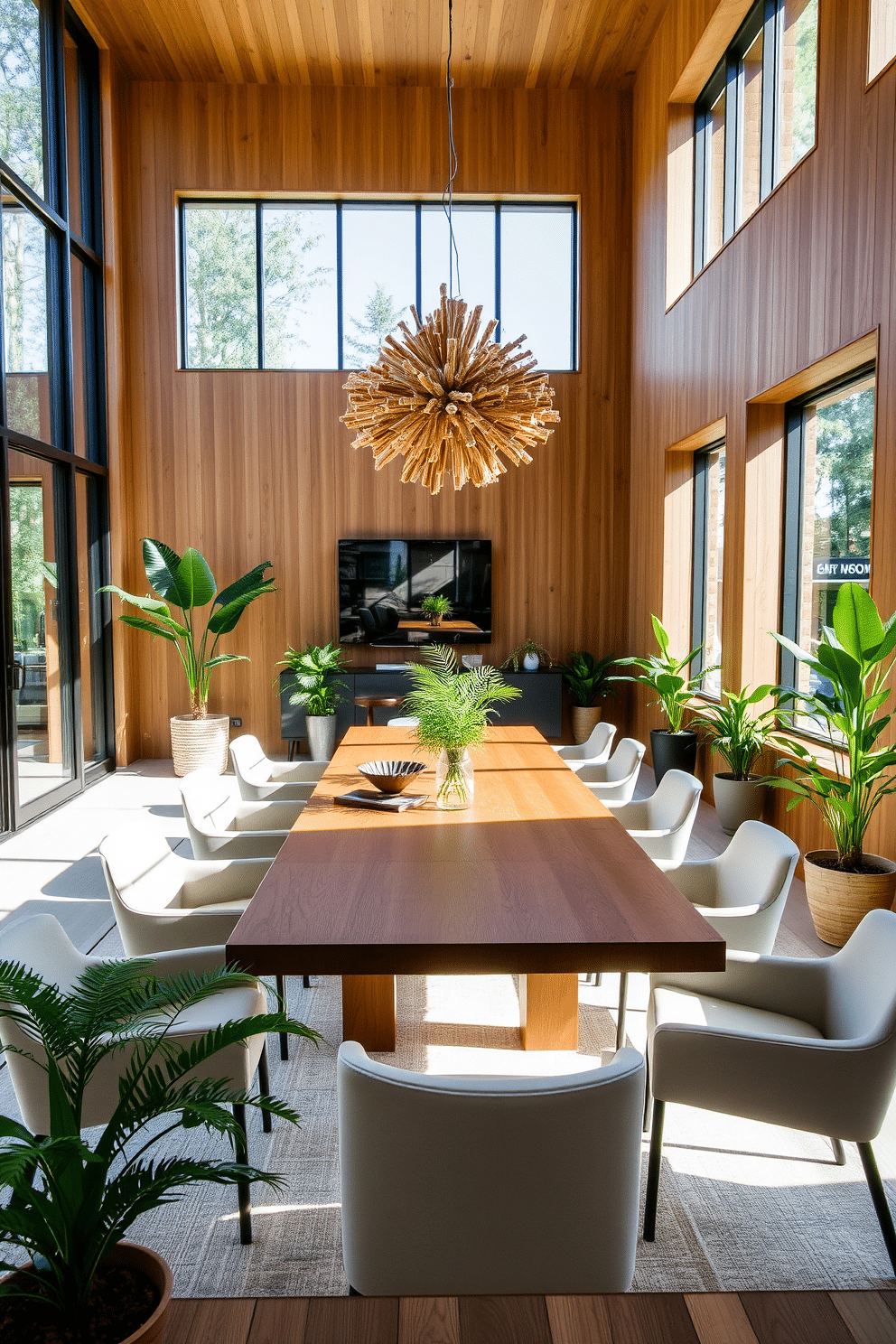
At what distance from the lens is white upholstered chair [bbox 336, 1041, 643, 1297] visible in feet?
4.18

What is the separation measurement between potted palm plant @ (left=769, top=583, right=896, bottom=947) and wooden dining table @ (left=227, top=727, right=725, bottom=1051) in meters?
1.12

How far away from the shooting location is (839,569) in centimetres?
466

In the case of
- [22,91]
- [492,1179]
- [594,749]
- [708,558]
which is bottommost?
[492,1179]

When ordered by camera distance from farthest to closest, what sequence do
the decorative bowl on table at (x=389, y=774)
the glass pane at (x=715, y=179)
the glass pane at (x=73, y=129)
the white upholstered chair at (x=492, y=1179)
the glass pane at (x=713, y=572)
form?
the glass pane at (x=73, y=129) < the glass pane at (x=713, y=572) < the glass pane at (x=715, y=179) < the decorative bowl on table at (x=389, y=774) < the white upholstered chair at (x=492, y=1179)

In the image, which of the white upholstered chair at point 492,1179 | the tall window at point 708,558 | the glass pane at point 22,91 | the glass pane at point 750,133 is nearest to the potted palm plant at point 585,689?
the tall window at point 708,558

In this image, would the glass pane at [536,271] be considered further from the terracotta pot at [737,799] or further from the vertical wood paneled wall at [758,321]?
the terracotta pot at [737,799]

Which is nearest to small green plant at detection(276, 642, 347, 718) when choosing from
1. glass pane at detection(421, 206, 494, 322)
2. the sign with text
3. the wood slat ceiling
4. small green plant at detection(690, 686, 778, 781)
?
glass pane at detection(421, 206, 494, 322)

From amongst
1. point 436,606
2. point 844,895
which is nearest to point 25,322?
point 436,606

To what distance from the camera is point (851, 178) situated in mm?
3996

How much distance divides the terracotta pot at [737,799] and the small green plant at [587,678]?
2485 mm

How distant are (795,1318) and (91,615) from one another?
22.9 ft

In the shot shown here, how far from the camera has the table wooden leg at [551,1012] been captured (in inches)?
106

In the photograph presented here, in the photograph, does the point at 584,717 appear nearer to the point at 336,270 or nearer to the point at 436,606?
the point at 436,606

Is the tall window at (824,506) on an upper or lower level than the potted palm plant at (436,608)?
upper
